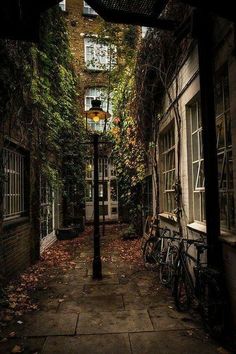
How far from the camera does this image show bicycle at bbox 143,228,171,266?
7186 millimetres

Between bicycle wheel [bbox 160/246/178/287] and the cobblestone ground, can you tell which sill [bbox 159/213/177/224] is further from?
the cobblestone ground

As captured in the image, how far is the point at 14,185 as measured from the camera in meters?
7.25

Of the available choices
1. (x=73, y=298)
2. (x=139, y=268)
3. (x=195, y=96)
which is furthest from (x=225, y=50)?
(x=139, y=268)

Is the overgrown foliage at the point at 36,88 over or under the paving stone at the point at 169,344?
over

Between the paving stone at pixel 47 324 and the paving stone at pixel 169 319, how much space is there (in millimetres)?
1173

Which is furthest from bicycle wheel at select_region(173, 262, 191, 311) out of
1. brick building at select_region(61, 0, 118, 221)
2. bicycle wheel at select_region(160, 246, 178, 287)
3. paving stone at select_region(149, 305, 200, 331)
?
brick building at select_region(61, 0, 118, 221)

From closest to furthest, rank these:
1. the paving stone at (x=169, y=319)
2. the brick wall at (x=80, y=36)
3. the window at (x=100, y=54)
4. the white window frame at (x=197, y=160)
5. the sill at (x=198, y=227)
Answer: the paving stone at (x=169, y=319) → the sill at (x=198, y=227) → the white window frame at (x=197, y=160) → the window at (x=100, y=54) → the brick wall at (x=80, y=36)

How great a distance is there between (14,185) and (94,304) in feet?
11.6

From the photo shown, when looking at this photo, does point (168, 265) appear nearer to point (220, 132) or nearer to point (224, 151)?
point (224, 151)

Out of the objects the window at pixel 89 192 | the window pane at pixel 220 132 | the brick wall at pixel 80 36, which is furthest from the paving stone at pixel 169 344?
the brick wall at pixel 80 36

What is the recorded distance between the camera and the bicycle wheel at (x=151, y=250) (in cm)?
729

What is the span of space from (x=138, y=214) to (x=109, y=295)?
6651 mm

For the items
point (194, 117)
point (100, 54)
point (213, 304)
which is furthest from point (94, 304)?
point (100, 54)

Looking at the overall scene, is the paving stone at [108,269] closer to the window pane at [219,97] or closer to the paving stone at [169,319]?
the paving stone at [169,319]
